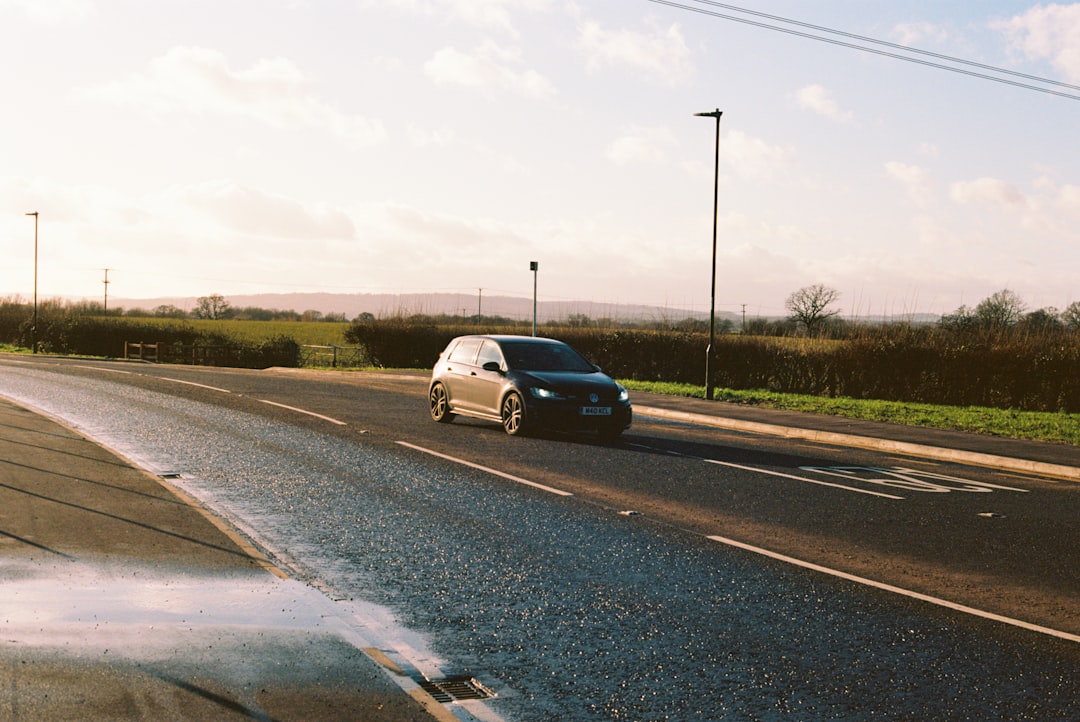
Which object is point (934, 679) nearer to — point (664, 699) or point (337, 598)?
point (664, 699)

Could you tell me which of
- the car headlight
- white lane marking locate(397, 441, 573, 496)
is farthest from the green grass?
white lane marking locate(397, 441, 573, 496)

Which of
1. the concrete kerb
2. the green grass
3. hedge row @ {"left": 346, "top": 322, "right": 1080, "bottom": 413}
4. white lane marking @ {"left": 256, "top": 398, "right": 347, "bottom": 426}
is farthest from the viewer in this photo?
hedge row @ {"left": 346, "top": 322, "right": 1080, "bottom": 413}

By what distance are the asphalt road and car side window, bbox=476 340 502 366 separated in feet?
7.20

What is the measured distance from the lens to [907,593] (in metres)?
6.80

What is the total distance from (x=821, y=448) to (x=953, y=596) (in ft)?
30.5

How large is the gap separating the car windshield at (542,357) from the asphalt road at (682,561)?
5.46 feet

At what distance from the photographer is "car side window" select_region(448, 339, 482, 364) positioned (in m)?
18.2

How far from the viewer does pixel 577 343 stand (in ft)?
123

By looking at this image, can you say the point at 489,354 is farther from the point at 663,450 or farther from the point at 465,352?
the point at 663,450

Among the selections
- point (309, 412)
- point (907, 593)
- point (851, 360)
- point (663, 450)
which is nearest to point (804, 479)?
point (663, 450)

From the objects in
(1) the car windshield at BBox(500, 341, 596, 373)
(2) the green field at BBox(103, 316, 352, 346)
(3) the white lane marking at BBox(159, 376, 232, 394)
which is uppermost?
(2) the green field at BBox(103, 316, 352, 346)

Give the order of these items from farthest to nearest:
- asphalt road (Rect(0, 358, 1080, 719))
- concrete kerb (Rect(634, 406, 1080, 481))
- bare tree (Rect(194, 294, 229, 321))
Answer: bare tree (Rect(194, 294, 229, 321)), concrete kerb (Rect(634, 406, 1080, 481)), asphalt road (Rect(0, 358, 1080, 719))

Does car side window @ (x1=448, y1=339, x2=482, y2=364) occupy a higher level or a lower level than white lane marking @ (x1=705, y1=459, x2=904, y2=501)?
higher

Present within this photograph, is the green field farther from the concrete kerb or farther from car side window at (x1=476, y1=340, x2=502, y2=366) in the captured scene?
car side window at (x1=476, y1=340, x2=502, y2=366)
